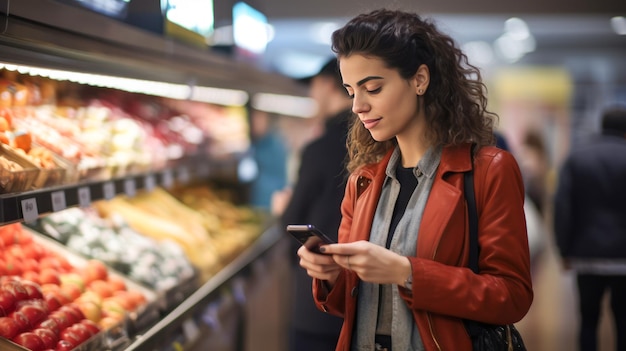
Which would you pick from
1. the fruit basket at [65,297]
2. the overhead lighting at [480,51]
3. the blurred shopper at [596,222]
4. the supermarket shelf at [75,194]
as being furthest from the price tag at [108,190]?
the overhead lighting at [480,51]

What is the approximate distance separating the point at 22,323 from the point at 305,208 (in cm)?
162

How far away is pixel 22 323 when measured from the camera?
87.7 inches

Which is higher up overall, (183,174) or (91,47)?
(91,47)

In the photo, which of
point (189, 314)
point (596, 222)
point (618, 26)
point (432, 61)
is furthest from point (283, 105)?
point (618, 26)

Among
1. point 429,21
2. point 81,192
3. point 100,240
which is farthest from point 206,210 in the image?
point 429,21

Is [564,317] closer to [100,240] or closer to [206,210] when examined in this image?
[206,210]

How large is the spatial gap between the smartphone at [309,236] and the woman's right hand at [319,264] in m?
0.02

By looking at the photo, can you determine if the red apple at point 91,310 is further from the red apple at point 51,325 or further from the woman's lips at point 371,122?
the woman's lips at point 371,122

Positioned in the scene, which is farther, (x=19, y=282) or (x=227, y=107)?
(x=227, y=107)

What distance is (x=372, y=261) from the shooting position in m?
1.66

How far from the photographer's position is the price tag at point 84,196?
2.55 metres

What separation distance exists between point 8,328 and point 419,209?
4.33ft

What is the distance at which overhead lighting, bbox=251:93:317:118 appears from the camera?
6.29 m

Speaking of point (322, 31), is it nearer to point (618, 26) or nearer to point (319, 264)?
point (618, 26)
